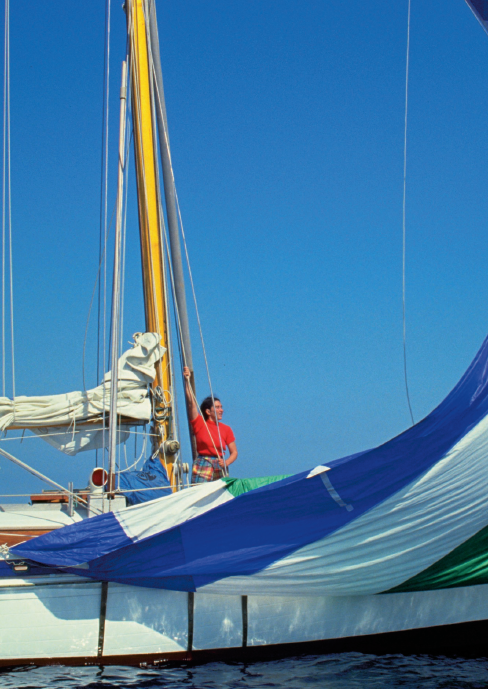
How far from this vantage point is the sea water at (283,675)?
6742mm

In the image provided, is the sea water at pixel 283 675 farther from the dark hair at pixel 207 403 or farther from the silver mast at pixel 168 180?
the silver mast at pixel 168 180

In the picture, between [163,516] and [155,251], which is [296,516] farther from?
[155,251]

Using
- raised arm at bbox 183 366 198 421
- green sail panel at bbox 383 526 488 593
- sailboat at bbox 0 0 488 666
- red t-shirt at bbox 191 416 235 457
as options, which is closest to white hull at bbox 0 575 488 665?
sailboat at bbox 0 0 488 666

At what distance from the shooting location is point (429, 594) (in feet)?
25.8

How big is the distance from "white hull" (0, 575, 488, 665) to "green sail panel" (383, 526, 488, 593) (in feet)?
1.00

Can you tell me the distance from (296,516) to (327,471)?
576 mm

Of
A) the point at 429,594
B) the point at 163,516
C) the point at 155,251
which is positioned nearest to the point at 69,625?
the point at 163,516

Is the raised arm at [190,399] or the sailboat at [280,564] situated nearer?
the sailboat at [280,564]

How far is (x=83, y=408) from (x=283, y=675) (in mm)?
4095

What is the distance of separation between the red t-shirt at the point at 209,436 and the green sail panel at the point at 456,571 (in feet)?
10.8

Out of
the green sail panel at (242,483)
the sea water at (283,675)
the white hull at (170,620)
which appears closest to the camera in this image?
the sea water at (283,675)

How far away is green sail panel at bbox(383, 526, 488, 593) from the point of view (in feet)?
24.5

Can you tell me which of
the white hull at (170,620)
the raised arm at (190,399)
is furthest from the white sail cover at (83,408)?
the white hull at (170,620)

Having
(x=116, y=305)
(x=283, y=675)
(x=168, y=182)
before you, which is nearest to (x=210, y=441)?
(x=116, y=305)
